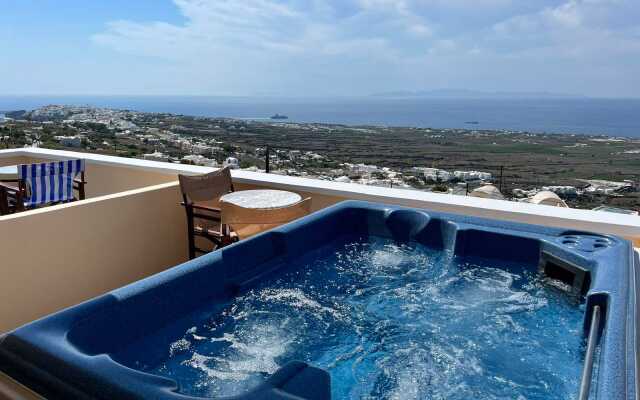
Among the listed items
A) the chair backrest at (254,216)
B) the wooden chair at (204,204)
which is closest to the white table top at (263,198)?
the chair backrest at (254,216)

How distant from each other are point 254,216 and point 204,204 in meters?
0.82

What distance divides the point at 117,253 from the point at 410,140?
44.6 feet

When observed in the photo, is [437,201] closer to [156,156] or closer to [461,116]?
[156,156]

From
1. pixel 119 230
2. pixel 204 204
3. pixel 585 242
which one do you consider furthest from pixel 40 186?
pixel 585 242

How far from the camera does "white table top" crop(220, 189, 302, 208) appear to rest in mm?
3271

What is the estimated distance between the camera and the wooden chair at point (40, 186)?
378 cm

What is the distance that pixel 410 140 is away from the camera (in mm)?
15969

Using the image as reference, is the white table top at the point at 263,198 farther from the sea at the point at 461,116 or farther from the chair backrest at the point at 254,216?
the sea at the point at 461,116

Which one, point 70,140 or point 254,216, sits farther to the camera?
point 70,140

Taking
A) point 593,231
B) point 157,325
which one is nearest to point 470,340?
point 593,231

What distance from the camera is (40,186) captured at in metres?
3.88

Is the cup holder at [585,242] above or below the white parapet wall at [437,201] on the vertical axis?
below

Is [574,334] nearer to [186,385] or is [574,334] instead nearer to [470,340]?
[470,340]

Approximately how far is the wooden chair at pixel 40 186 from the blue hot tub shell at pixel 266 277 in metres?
2.15
